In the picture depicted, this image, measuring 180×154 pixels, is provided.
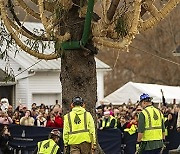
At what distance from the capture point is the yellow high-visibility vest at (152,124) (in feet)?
53.4

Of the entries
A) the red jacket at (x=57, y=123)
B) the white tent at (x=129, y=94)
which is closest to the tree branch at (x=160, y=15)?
the red jacket at (x=57, y=123)

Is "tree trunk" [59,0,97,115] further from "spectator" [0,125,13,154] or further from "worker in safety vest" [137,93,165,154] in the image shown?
"spectator" [0,125,13,154]

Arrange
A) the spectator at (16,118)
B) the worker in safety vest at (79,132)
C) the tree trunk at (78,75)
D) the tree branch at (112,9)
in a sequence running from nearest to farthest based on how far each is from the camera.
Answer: the tree branch at (112,9)
the tree trunk at (78,75)
the worker in safety vest at (79,132)
the spectator at (16,118)

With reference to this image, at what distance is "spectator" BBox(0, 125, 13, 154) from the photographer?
20.2 m

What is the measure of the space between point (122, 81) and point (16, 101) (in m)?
25.6

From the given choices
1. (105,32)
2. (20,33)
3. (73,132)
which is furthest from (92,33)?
(73,132)

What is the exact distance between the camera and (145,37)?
185ft

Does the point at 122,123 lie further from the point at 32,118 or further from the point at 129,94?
the point at 129,94

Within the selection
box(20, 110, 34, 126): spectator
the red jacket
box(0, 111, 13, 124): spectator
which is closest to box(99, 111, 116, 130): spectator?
the red jacket

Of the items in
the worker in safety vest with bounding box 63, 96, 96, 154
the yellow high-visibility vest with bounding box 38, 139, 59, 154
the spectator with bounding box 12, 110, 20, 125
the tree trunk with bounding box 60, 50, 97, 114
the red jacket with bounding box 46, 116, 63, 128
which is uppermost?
the tree trunk with bounding box 60, 50, 97, 114

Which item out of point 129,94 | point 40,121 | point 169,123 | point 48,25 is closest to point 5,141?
point 40,121

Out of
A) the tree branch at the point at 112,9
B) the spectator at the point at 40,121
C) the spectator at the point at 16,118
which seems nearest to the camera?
the tree branch at the point at 112,9

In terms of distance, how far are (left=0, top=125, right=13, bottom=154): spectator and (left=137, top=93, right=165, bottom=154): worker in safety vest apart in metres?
5.08

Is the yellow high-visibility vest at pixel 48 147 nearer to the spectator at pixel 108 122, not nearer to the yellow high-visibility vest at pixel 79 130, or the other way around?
the yellow high-visibility vest at pixel 79 130
